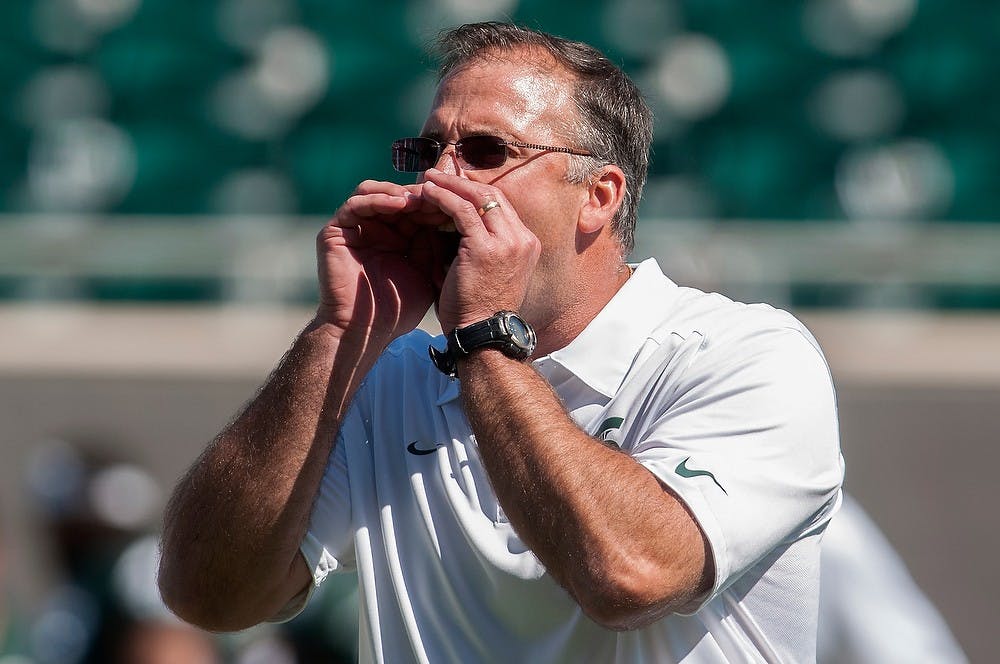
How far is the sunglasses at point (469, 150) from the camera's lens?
2.19m

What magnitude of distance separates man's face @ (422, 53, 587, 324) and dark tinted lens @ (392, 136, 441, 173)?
2cm

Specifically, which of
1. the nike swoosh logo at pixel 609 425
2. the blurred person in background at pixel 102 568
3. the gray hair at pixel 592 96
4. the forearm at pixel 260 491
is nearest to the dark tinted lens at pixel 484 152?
the gray hair at pixel 592 96

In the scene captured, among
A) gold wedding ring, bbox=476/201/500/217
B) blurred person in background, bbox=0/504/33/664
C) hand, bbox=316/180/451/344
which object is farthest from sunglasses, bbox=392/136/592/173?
blurred person in background, bbox=0/504/33/664

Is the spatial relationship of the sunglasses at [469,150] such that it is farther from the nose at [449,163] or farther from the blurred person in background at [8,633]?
the blurred person in background at [8,633]

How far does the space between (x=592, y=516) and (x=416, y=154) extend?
2.66ft

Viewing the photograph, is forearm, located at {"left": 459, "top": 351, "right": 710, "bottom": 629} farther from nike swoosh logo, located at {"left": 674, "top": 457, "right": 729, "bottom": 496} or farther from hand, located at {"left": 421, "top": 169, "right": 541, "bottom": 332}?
hand, located at {"left": 421, "top": 169, "right": 541, "bottom": 332}

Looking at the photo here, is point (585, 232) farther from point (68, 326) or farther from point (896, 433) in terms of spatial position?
point (68, 326)

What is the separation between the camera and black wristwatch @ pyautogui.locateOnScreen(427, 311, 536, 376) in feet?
6.17

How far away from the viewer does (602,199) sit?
2.33m

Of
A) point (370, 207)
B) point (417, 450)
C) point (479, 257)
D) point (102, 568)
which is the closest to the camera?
point (479, 257)

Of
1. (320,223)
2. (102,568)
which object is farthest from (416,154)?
(320,223)

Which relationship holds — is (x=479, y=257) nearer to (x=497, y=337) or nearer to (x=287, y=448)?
(x=497, y=337)

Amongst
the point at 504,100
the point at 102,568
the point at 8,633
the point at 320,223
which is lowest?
the point at 8,633

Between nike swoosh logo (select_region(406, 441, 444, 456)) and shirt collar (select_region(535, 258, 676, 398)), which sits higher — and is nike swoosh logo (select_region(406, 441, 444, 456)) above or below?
below
